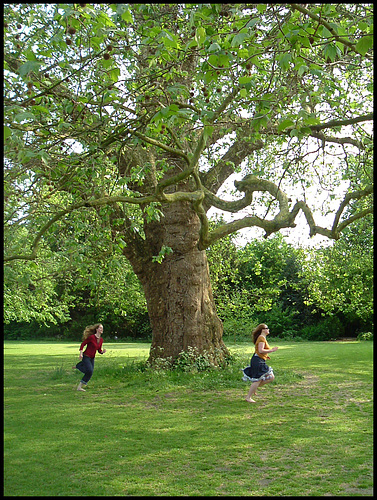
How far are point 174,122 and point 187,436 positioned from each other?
501cm

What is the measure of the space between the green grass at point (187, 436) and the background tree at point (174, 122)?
281cm

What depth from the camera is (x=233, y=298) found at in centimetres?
1911

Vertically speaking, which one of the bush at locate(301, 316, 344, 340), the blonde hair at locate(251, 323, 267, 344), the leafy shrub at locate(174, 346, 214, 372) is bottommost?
the bush at locate(301, 316, 344, 340)

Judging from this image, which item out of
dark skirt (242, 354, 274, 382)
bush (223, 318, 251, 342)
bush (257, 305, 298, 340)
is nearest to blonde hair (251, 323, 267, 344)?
dark skirt (242, 354, 274, 382)

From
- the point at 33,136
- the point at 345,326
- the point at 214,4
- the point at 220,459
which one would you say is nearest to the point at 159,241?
the point at 33,136

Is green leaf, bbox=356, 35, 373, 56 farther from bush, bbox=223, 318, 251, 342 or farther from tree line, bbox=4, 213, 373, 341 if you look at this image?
bush, bbox=223, 318, 251, 342

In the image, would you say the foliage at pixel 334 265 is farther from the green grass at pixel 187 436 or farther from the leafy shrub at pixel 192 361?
the leafy shrub at pixel 192 361

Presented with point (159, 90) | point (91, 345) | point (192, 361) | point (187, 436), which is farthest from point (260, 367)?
point (159, 90)

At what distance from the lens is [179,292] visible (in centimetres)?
1523

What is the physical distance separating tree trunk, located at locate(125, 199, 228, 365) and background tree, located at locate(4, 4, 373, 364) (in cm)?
3

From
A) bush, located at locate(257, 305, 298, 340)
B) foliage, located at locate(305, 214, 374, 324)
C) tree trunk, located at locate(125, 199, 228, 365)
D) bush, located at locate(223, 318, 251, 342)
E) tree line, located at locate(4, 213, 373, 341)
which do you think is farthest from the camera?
bush, located at locate(257, 305, 298, 340)

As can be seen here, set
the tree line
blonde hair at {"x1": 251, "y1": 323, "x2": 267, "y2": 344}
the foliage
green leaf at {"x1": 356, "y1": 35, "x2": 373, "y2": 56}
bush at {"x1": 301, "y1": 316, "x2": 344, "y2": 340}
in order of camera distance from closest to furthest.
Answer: green leaf at {"x1": 356, "y1": 35, "x2": 373, "y2": 56} < blonde hair at {"x1": 251, "y1": 323, "x2": 267, "y2": 344} < the tree line < the foliage < bush at {"x1": 301, "y1": 316, "x2": 344, "y2": 340}

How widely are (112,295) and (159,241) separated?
4.51 metres

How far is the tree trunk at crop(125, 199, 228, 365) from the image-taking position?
15.1 m
